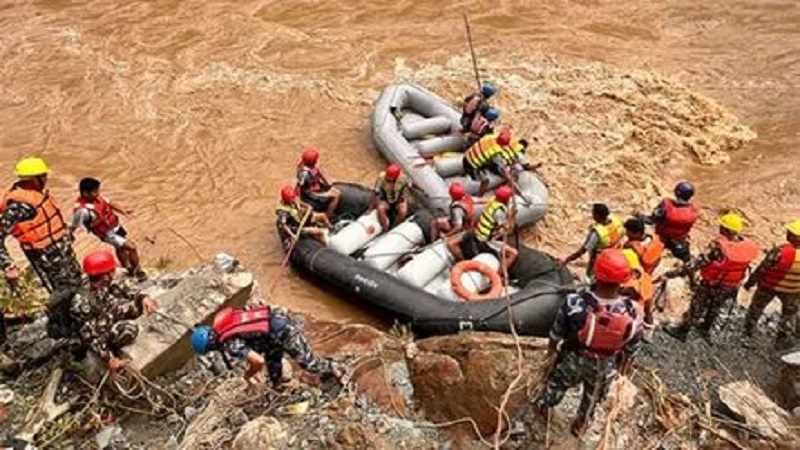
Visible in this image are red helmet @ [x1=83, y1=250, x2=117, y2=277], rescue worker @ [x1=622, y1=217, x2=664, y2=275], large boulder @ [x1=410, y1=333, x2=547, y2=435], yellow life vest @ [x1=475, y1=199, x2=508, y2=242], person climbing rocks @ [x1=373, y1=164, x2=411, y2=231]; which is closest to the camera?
large boulder @ [x1=410, y1=333, x2=547, y2=435]

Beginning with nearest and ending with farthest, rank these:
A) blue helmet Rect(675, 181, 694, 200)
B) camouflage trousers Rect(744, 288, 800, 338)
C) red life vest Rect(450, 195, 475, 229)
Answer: camouflage trousers Rect(744, 288, 800, 338), blue helmet Rect(675, 181, 694, 200), red life vest Rect(450, 195, 475, 229)

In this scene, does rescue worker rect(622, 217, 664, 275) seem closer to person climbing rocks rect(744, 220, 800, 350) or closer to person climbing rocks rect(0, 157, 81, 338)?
person climbing rocks rect(744, 220, 800, 350)

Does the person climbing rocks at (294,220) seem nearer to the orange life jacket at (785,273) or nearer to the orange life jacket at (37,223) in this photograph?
the orange life jacket at (37,223)

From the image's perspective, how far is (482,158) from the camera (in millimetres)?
8109

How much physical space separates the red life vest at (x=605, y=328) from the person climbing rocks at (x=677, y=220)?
2.87 m

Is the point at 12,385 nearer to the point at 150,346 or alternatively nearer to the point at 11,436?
the point at 11,436

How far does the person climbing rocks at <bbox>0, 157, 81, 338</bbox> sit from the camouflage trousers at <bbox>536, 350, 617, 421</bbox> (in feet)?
11.1

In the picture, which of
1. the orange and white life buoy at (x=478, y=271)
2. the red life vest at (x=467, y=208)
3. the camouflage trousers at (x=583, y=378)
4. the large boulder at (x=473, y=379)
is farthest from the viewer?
the red life vest at (x=467, y=208)

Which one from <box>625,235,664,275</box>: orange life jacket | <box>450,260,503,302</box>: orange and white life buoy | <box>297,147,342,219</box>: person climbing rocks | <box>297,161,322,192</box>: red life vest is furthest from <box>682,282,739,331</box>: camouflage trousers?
<box>297,161,322,192</box>: red life vest

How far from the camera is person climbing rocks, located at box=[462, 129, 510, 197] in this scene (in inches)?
316

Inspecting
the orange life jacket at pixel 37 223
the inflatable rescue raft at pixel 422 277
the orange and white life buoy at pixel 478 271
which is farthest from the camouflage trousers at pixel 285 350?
the orange life jacket at pixel 37 223

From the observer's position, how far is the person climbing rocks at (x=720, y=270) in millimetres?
5961

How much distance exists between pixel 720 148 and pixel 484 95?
3101 millimetres

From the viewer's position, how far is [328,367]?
208 inches
